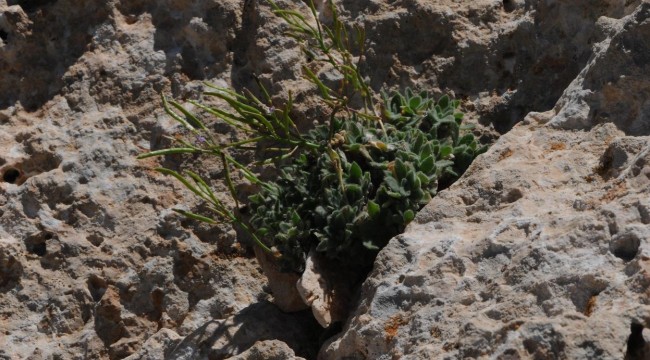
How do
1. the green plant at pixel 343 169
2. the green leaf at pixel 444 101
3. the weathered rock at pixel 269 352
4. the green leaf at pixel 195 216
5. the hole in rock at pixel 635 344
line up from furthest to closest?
1. the green leaf at pixel 444 101
2. the green leaf at pixel 195 216
3. the green plant at pixel 343 169
4. the weathered rock at pixel 269 352
5. the hole in rock at pixel 635 344

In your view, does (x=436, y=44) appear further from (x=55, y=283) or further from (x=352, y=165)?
(x=55, y=283)

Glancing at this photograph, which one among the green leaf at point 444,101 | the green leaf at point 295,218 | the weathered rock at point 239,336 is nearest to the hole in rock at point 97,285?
the weathered rock at point 239,336

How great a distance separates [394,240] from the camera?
4086 mm

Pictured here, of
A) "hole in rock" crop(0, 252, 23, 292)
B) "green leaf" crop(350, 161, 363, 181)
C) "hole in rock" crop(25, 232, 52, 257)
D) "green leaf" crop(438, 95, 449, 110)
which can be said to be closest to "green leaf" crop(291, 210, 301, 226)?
"green leaf" crop(350, 161, 363, 181)

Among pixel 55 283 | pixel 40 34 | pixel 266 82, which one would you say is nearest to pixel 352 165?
pixel 266 82

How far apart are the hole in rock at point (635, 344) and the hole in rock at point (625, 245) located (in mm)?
308

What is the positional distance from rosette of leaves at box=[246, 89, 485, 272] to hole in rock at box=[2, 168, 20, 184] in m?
1.32

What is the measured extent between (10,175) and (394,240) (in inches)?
86.1

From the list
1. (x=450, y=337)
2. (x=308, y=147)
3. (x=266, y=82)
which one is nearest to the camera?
(x=450, y=337)

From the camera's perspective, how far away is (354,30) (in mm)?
5375

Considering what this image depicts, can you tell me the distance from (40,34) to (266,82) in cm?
132

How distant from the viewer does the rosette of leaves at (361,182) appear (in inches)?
169

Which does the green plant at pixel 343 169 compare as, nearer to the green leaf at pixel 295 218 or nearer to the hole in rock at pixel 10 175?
the green leaf at pixel 295 218

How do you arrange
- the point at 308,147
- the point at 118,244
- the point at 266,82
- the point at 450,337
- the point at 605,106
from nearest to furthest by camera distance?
the point at 450,337 < the point at 605,106 < the point at 308,147 < the point at 118,244 < the point at 266,82
